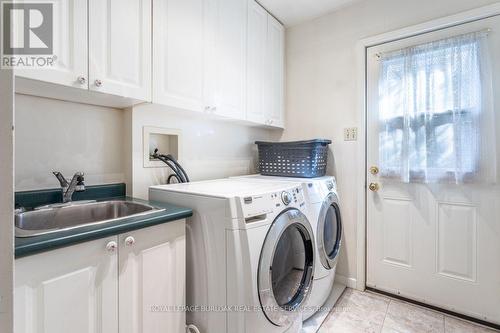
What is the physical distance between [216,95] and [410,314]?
2.09 meters

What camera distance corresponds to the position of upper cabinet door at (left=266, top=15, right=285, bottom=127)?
2.24 meters

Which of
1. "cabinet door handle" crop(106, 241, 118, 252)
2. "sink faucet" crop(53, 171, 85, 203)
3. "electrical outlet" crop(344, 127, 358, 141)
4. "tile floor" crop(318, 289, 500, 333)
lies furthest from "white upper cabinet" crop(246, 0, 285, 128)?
"tile floor" crop(318, 289, 500, 333)

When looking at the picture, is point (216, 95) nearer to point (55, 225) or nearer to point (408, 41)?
point (55, 225)

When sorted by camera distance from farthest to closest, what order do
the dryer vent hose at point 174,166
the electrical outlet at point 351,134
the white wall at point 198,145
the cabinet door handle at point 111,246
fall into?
the electrical outlet at point 351,134 → the dryer vent hose at point 174,166 → the white wall at point 198,145 → the cabinet door handle at point 111,246

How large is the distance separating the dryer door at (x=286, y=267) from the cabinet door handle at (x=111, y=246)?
24.8 inches

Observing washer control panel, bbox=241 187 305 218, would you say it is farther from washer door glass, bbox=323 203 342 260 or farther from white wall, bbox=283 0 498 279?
white wall, bbox=283 0 498 279

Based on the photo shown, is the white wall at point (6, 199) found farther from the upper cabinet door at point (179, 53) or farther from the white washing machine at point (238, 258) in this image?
the upper cabinet door at point (179, 53)

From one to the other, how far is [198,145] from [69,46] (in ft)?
3.40

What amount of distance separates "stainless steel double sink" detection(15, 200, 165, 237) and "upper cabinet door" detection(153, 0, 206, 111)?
2.02 ft

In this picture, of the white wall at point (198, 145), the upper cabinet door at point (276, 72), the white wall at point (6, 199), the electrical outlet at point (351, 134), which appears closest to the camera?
the white wall at point (6, 199)

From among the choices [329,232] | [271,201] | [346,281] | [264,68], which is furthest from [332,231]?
[264,68]

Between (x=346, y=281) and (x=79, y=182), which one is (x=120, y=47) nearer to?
(x=79, y=182)

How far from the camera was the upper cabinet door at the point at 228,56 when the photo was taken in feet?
5.48

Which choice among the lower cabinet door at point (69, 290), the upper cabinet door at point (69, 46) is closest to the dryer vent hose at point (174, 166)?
the upper cabinet door at point (69, 46)
